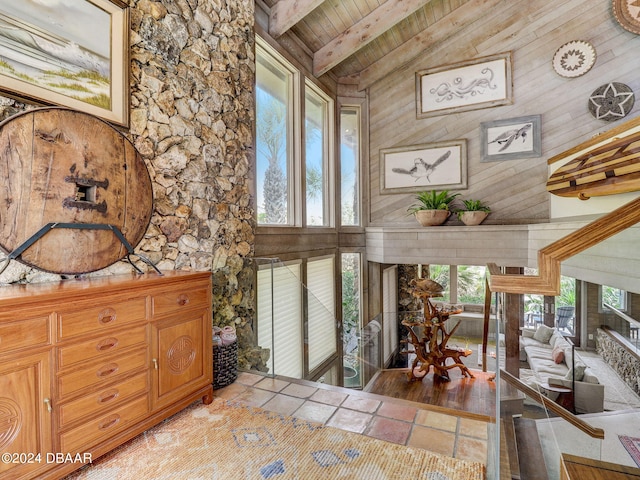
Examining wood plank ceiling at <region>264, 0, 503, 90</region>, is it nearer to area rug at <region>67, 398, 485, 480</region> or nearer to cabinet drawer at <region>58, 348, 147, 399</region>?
cabinet drawer at <region>58, 348, 147, 399</region>

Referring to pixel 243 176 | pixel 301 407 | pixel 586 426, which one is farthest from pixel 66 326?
pixel 586 426

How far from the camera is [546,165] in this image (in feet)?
13.7

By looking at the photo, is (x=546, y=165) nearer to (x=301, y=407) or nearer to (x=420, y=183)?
(x=420, y=183)

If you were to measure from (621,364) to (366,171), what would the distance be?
4.19 m

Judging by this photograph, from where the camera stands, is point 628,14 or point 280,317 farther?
point 628,14

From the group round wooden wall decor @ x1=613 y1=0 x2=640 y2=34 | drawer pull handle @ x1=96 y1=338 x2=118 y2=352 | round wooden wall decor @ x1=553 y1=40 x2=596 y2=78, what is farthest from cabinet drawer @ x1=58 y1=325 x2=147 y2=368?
round wooden wall decor @ x1=613 y1=0 x2=640 y2=34

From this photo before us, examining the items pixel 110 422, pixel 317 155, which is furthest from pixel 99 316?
pixel 317 155

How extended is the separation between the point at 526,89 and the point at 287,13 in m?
3.20

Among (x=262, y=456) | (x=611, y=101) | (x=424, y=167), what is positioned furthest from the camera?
(x=424, y=167)

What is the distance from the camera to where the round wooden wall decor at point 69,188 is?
1.56 meters

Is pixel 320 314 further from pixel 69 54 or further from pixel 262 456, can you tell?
pixel 69 54

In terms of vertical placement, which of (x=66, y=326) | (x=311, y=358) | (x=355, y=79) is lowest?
(x=311, y=358)

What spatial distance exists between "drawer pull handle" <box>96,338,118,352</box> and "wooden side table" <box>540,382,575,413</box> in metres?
1.96

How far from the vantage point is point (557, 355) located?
4.23ft
